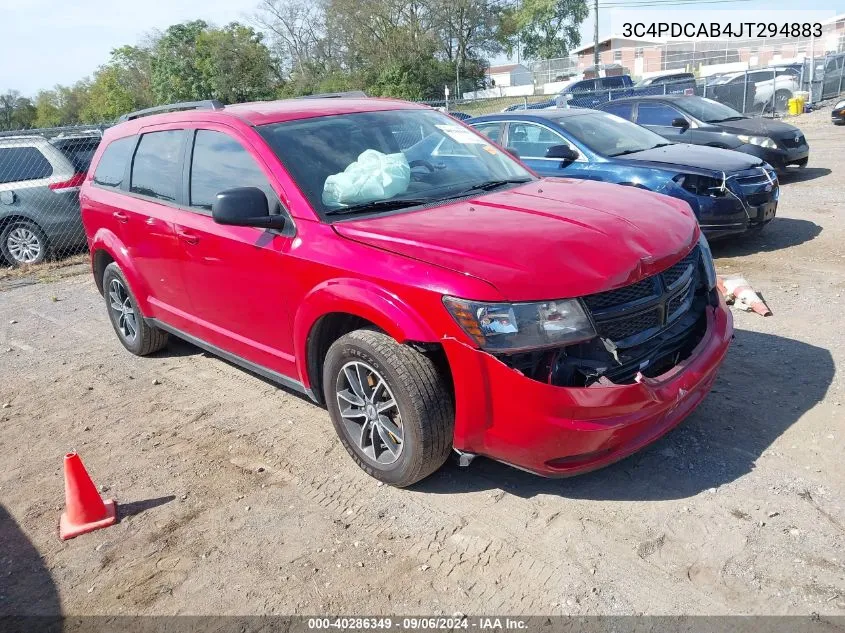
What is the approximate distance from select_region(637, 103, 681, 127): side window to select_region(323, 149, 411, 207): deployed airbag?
331 inches

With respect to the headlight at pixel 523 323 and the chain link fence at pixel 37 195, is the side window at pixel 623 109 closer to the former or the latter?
the chain link fence at pixel 37 195

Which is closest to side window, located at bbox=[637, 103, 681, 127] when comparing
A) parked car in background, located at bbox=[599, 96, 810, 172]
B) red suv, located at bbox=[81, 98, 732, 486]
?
parked car in background, located at bbox=[599, 96, 810, 172]

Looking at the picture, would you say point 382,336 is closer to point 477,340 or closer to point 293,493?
point 477,340

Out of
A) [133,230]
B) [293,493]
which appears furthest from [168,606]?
[133,230]

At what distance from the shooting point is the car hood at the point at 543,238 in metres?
2.93

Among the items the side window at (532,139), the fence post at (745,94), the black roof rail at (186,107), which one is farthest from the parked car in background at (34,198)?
the fence post at (745,94)

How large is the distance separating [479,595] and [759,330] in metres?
3.43

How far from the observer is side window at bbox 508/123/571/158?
8.10 metres

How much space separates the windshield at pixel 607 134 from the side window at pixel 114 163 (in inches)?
190

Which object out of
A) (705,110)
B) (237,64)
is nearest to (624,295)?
(705,110)

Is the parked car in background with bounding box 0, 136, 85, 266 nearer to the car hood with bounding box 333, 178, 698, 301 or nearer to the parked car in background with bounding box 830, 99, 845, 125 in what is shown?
the car hood with bounding box 333, 178, 698, 301

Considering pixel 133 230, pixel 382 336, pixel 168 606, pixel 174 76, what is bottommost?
pixel 168 606

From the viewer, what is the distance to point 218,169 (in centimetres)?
420

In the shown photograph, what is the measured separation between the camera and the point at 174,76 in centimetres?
5347
